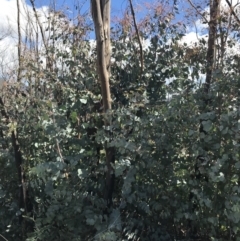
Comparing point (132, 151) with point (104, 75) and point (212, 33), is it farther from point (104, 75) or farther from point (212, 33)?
point (212, 33)

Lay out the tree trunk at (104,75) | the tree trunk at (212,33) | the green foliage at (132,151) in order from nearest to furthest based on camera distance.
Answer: the green foliage at (132,151) < the tree trunk at (104,75) < the tree trunk at (212,33)

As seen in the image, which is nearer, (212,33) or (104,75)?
(104,75)

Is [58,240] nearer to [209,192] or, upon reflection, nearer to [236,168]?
[209,192]

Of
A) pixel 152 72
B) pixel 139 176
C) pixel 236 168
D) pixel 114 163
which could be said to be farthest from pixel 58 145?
pixel 236 168

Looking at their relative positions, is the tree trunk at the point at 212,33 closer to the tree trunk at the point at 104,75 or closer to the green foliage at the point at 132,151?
the green foliage at the point at 132,151

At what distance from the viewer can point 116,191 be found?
3920mm

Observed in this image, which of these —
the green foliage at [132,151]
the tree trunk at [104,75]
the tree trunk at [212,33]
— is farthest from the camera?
the tree trunk at [212,33]

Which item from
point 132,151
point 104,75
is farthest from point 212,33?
point 132,151

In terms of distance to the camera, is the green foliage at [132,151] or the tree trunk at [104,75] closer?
the green foliage at [132,151]

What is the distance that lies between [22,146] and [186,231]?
1.61m

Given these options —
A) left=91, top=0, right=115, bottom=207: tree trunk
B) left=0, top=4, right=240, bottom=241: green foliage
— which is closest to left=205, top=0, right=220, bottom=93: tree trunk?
left=0, top=4, right=240, bottom=241: green foliage

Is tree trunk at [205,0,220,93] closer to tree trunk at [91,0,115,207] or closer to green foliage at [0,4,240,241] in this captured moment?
green foliage at [0,4,240,241]

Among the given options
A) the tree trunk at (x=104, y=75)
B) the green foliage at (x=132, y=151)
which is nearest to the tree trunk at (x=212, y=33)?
the green foliage at (x=132, y=151)

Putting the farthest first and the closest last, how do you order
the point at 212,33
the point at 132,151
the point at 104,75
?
the point at 212,33 < the point at 104,75 < the point at 132,151
